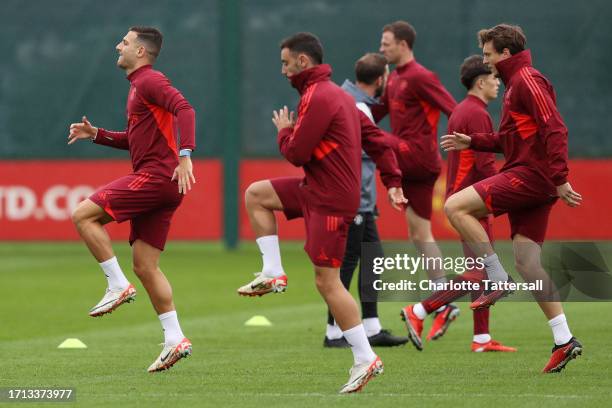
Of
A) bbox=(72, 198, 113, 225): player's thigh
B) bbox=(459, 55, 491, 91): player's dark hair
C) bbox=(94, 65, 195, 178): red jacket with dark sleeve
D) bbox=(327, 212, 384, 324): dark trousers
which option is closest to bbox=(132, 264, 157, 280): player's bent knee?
bbox=(72, 198, 113, 225): player's thigh

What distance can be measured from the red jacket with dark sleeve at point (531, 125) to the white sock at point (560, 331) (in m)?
0.92

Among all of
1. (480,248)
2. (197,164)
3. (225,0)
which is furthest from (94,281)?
(480,248)

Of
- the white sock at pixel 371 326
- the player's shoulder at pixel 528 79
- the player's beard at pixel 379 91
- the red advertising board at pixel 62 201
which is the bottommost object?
the red advertising board at pixel 62 201

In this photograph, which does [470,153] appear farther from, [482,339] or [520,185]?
[520,185]

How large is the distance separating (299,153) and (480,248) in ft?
6.27

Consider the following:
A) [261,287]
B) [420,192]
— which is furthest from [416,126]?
[261,287]

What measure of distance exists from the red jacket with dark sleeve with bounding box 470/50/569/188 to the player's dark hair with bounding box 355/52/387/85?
2.15 meters

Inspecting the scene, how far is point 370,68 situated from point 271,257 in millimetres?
2960

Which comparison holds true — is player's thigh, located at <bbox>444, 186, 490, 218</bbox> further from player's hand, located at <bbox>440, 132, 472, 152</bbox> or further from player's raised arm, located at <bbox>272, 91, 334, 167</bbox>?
player's raised arm, located at <bbox>272, 91, 334, 167</bbox>

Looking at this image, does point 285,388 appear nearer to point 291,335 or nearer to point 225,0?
point 291,335

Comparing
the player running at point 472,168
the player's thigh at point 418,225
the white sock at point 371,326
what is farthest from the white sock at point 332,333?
the player's thigh at point 418,225

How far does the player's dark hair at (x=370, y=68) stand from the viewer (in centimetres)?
1159

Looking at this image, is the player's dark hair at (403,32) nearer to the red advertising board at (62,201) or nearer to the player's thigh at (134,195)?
the player's thigh at (134,195)

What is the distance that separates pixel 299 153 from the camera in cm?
845
